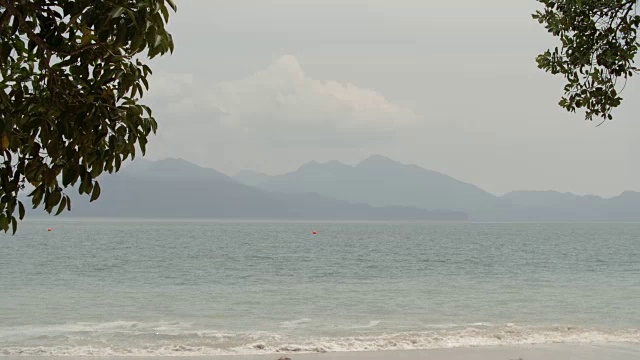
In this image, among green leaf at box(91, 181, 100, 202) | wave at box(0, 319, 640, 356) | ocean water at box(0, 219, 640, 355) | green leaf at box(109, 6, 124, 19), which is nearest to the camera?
green leaf at box(109, 6, 124, 19)

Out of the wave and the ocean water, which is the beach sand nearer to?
the wave

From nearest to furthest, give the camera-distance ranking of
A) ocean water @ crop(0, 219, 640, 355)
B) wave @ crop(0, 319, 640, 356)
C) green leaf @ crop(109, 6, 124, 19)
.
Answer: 1. green leaf @ crop(109, 6, 124, 19)
2. wave @ crop(0, 319, 640, 356)
3. ocean water @ crop(0, 219, 640, 355)

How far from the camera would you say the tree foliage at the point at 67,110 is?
12.7ft

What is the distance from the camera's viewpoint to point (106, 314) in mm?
24016

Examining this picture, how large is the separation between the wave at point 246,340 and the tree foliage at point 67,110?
1242cm

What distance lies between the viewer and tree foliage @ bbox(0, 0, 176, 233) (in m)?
3.86

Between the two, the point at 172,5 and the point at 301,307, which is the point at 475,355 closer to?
the point at 301,307

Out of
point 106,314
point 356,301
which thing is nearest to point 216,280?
point 356,301

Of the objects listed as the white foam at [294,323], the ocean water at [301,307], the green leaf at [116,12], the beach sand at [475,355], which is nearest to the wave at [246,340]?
the ocean water at [301,307]

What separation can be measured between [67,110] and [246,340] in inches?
594

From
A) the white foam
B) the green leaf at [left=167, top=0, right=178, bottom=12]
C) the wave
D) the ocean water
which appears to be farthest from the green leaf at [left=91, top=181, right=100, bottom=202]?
the white foam

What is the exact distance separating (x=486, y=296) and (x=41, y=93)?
28.9 m

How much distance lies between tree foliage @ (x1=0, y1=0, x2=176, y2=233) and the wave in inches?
489

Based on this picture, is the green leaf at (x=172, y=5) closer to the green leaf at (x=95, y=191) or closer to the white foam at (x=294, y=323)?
the green leaf at (x=95, y=191)
